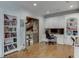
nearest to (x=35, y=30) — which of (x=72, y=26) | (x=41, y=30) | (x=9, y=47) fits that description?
(x=41, y=30)

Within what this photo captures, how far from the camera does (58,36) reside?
860 centimetres

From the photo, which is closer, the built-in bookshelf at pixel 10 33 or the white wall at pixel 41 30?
the built-in bookshelf at pixel 10 33

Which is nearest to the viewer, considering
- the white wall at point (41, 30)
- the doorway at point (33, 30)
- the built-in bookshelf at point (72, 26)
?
the doorway at point (33, 30)

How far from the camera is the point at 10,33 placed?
536 centimetres

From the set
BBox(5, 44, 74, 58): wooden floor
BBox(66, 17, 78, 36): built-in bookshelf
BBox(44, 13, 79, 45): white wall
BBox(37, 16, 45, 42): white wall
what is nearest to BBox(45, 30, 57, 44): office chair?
BBox(44, 13, 79, 45): white wall

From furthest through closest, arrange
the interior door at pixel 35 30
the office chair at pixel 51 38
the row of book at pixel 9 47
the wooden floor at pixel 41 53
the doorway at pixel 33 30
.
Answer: the office chair at pixel 51 38 → the interior door at pixel 35 30 → the doorway at pixel 33 30 → the row of book at pixel 9 47 → the wooden floor at pixel 41 53

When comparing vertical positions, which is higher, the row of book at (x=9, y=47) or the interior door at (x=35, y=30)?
the interior door at (x=35, y=30)

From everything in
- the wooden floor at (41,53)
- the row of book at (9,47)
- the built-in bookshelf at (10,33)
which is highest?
the built-in bookshelf at (10,33)

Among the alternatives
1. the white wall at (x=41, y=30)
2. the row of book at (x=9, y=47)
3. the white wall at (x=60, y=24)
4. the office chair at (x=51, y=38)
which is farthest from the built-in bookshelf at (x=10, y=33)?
the white wall at (x=60, y=24)

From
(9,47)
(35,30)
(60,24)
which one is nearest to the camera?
(9,47)

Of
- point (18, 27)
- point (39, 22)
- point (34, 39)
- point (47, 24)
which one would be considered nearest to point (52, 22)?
point (47, 24)

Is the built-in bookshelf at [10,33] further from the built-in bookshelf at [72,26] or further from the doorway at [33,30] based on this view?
the built-in bookshelf at [72,26]

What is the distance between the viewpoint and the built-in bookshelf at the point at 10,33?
502 cm

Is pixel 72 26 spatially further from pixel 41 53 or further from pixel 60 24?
pixel 41 53
